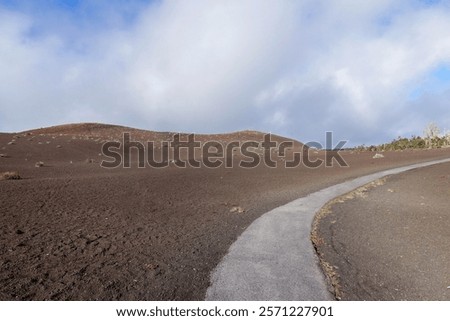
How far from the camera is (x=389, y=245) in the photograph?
10414 mm

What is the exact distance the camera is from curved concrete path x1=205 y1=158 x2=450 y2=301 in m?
6.94

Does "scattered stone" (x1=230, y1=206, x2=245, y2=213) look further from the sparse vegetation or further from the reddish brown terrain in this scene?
the sparse vegetation

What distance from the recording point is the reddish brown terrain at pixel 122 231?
7.36 metres

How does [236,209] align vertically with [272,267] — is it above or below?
above

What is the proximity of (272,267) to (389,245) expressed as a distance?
4208mm

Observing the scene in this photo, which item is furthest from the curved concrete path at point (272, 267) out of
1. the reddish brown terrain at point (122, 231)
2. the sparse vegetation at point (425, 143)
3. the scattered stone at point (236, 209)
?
the sparse vegetation at point (425, 143)

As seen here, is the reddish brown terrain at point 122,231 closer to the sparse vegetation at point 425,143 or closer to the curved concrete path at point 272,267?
the curved concrete path at point 272,267

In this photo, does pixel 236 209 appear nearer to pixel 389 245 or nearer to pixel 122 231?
pixel 122 231

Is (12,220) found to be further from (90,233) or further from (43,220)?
(90,233)

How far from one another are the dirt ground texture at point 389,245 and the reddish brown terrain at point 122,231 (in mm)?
2947

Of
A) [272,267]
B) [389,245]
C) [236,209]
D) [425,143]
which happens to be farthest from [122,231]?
[425,143]

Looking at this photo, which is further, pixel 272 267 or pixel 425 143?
pixel 425 143
